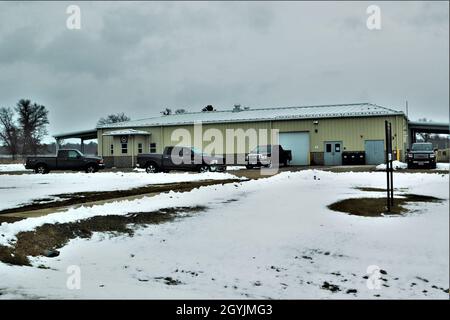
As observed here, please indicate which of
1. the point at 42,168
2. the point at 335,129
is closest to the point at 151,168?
the point at 42,168

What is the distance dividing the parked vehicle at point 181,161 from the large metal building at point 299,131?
35.7ft

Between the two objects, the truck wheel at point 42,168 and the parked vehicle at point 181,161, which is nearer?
the parked vehicle at point 181,161

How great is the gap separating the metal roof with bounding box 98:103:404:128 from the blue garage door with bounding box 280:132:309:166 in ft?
4.77

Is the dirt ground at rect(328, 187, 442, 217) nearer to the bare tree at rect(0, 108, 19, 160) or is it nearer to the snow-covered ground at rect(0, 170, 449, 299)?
the snow-covered ground at rect(0, 170, 449, 299)

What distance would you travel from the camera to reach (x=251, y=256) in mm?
7379

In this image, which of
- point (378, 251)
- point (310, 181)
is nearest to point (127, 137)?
point (310, 181)

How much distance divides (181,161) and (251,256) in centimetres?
1895

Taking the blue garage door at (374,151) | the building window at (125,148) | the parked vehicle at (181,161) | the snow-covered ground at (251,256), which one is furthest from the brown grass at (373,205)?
the building window at (125,148)

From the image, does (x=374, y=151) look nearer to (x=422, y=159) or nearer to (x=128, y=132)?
(x=422, y=159)

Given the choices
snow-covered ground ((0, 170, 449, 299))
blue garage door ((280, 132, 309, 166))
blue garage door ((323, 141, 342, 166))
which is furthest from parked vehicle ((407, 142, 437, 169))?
snow-covered ground ((0, 170, 449, 299))

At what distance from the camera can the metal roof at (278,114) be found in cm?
3388

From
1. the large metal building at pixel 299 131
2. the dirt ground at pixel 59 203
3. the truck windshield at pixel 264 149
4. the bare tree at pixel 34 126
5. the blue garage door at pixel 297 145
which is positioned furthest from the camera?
the bare tree at pixel 34 126

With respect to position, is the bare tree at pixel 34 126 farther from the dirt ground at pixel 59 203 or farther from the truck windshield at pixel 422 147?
the truck windshield at pixel 422 147

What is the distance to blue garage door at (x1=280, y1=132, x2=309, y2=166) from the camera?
3500 cm
